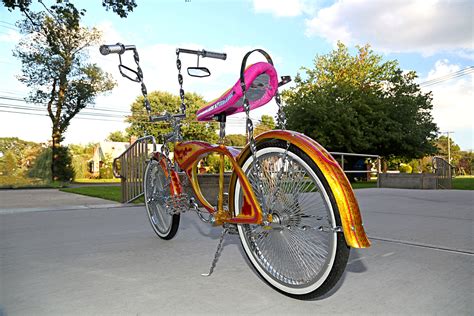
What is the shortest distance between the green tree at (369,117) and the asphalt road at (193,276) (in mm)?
14997

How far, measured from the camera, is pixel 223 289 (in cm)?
214

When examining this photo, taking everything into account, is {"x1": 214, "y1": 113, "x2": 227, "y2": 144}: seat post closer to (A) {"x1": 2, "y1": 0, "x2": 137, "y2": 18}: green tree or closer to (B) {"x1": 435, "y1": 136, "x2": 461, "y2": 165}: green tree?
(A) {"x1": 2, "y1": 0, "x2": 137, "y2": 18}: green tree

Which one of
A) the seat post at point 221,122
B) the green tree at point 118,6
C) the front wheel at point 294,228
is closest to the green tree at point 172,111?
the green tree at point 118,6

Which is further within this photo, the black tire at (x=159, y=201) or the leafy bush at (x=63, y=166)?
the leafy bush at (x=63, y=166)

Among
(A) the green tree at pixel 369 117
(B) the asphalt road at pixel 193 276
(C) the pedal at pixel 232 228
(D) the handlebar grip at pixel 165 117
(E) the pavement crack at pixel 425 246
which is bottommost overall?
(B) the asphalt road at pixel 193 276

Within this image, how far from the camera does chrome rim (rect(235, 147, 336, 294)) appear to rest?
1.92 meters

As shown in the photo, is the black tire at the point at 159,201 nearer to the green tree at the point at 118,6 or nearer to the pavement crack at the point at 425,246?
the pavement crack at the point at 425,246

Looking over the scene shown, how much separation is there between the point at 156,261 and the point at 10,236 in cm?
213

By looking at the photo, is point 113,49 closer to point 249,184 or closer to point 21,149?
point 249,184

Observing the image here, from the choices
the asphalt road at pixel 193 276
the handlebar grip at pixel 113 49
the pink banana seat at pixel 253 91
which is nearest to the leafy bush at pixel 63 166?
the asphalt road at pixel 193 276

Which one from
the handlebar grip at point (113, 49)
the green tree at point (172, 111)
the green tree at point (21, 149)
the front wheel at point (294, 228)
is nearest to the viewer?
the front wheel at point (294, 228)

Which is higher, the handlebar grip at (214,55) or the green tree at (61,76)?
→ the green tree at (61,76)

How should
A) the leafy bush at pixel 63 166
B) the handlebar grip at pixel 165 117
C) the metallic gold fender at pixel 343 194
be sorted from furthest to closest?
1. the leafy bush at pixel 63 166
2. the handlebar grip at pixel 165 117
3. the metallic gold fender at pixel 343 194

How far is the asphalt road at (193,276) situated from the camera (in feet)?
6.20
